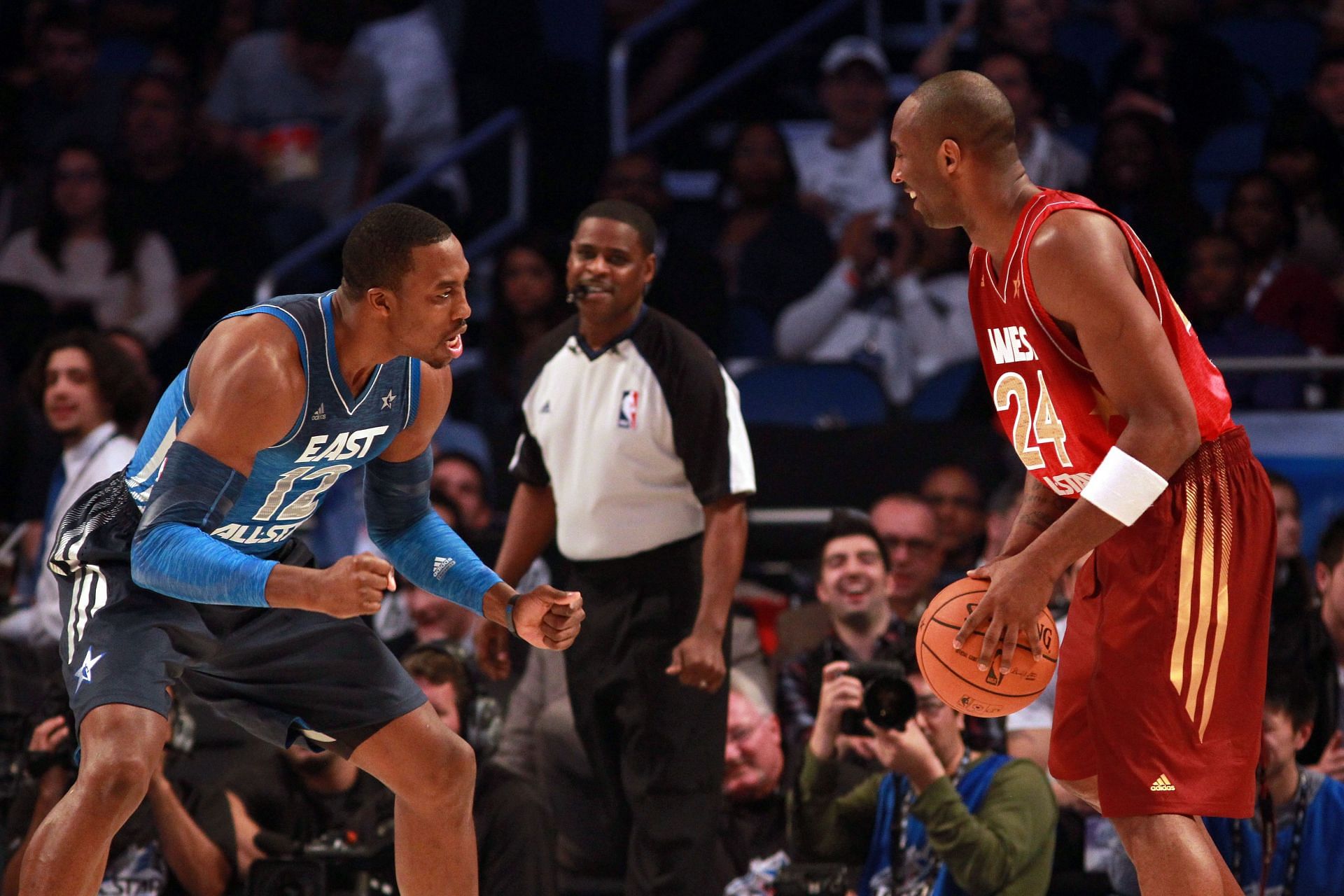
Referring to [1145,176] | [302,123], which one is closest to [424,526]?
[1145,176]

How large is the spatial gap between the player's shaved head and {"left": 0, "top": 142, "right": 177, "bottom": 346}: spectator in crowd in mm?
5745

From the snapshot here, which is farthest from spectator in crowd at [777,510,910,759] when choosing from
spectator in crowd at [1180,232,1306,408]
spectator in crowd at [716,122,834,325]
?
spectator in crowd at [716,122,834,325]

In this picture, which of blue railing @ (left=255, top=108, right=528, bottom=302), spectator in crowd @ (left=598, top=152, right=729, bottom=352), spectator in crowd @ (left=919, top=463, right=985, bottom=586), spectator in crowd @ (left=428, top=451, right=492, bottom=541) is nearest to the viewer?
spectator in crowd @ (left=919, top=463, right=985, bottom=586)

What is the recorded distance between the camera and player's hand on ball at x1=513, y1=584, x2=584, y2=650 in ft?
11.9

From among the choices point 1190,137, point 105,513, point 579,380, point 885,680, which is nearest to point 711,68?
point 1190,137

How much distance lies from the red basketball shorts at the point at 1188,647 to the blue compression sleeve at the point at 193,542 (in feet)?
5.44

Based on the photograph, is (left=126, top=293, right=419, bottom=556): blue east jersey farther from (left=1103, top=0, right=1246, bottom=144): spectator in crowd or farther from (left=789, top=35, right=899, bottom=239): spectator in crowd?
(left=1103, top=0, right=1246, bottom=144): spectator in crowd

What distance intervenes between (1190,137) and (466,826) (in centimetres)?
611

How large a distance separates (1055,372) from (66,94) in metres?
7.32

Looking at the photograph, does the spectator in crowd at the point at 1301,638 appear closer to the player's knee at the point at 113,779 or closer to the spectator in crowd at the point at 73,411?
the player's knee at the point at 113,779

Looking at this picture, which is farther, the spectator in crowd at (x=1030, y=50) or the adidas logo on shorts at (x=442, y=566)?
the spectator in crowd at (x=1030, y=50)

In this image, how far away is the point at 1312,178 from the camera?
8.04 m

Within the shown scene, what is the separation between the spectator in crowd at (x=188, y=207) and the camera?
28.2ft

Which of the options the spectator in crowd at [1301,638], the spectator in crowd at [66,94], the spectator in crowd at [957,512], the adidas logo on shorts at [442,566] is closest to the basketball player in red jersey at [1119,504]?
the adidas logo on shorts at [442,566]
